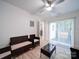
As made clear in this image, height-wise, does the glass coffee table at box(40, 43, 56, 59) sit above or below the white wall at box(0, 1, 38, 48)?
below

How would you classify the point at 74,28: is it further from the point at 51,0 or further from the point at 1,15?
the point at 1,15

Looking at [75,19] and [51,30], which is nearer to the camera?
[75,19]

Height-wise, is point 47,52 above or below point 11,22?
below

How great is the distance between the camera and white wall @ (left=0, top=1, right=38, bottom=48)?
2816mm

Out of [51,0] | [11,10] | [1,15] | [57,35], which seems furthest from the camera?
[57,35]

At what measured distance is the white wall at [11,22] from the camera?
9.24 ft

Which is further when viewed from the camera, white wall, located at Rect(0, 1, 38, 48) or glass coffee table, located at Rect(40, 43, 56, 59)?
white wall, located at Rect(0, 1, 38, 48)

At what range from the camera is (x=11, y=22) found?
3229 mm

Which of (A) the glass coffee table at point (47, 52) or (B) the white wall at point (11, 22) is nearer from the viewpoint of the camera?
(A) the glass coffee table at point (47, 52)

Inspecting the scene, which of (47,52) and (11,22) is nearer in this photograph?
(47,52)

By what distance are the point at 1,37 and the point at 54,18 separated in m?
4.34

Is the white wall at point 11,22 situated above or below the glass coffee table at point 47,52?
above

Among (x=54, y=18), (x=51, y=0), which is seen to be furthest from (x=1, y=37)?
(x=54, y=18)

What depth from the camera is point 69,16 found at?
4.36m
